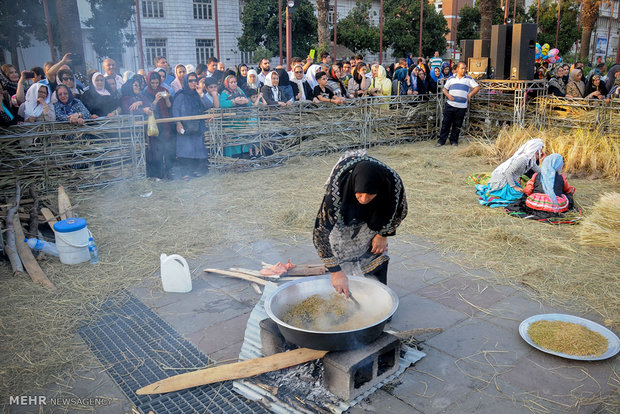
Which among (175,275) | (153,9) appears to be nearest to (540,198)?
Result: (175,275)

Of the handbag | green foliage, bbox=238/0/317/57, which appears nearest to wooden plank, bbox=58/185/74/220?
the handbag

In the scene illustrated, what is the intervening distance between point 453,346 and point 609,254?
2.62 meters

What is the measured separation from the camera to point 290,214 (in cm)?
639

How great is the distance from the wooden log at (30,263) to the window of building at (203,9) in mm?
34032

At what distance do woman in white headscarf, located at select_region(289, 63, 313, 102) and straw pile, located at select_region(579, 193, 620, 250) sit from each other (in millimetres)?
6299

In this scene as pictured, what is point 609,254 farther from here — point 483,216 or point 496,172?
point 496,172

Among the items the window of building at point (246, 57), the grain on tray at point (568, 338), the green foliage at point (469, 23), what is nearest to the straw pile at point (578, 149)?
the grain on tray at point (568, 338)

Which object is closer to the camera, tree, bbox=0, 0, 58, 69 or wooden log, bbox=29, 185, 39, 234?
wooden log, bbox=29, 185, 39, 234

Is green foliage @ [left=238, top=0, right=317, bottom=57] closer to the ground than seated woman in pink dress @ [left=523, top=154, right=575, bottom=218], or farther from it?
farther from it

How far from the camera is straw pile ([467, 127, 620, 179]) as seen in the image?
330 inches

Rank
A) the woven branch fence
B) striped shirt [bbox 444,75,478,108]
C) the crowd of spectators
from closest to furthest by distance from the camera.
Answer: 1. the woven branch fence
2. the crowd of spectators
3. striped shirt [bbox 444,75,478,108]

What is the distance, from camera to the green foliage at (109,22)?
23.0 metres

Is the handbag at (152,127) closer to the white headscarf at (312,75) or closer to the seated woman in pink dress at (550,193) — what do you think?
the white headscarf at (312,75)

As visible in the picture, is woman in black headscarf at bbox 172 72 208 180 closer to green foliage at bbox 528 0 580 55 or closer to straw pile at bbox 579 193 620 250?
straw pile at bbox 579 193 620 250
